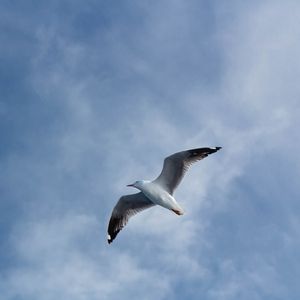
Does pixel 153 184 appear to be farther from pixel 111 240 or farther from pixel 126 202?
pixel 111 240

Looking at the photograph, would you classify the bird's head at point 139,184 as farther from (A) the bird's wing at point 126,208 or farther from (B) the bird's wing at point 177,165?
(A) the bird's wing at point 126,208

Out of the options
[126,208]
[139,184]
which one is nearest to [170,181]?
[139,184]

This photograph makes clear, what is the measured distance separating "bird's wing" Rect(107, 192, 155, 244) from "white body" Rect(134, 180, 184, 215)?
1.36 metres

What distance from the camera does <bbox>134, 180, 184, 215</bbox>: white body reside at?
26359 millimetres

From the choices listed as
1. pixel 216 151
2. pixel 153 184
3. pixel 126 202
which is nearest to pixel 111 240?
pixel 126 202

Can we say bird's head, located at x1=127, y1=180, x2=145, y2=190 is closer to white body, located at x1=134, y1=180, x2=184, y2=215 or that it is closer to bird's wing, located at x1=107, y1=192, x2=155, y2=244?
white body, located at x1=134, y1=180, x2=184, y2=215

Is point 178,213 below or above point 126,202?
below

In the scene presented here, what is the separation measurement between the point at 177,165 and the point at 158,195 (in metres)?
1.55

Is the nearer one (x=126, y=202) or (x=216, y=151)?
(x=216, y=151)

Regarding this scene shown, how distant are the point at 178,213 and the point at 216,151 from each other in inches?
122

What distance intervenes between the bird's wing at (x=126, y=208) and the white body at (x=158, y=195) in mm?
1360

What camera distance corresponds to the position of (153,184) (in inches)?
1062

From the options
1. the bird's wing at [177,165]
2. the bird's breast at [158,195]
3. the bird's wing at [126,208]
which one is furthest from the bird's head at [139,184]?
the bird's wing at [126,208]

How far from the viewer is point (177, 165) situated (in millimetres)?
26438
